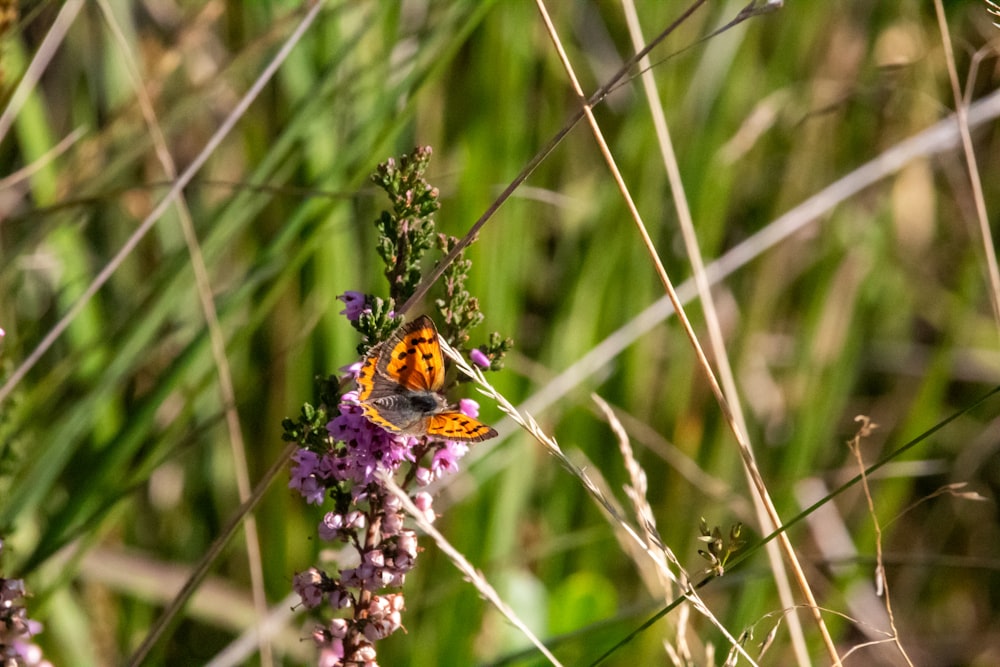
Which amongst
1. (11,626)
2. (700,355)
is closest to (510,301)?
(700,355)

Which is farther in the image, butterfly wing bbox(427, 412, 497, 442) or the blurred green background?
the blurred green background

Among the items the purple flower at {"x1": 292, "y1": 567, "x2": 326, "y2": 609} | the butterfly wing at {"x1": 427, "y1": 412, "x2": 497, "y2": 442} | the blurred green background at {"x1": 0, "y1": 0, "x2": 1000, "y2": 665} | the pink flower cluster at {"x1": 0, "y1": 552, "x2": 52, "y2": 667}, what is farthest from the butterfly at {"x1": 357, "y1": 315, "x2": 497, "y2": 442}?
the blurred green background at {"x1": 0, "y1": 0, "x2": 1000, "y2": 665}

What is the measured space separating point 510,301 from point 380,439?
3.43 ft

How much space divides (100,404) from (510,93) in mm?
849

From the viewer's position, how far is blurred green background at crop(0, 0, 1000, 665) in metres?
1.46

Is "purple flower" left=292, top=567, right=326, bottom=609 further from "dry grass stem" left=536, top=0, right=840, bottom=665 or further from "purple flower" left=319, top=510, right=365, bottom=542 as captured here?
"dry grass stem" left=536, top=0, right=840, bottom=665

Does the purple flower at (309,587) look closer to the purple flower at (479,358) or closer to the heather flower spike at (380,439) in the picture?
the heather flower spike at (380,439)

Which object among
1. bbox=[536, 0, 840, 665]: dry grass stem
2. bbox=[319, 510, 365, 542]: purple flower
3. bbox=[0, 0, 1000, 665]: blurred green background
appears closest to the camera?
bbox=[319, 510, 365, 542]: purple flower

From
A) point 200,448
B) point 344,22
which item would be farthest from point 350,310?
point 200,448

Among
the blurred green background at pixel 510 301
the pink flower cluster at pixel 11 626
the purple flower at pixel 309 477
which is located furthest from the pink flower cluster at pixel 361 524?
the blurred green background at pixel 510 301

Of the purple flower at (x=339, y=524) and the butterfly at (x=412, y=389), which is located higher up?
the butterfly at (x=412, y=389)

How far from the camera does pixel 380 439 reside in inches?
31.8

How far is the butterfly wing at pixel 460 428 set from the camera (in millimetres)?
791

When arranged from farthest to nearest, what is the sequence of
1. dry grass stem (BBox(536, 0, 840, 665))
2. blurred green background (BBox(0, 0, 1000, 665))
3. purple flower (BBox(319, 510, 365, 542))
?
blurred green background (BBox(0, 0, 1000, 665))
dry grass stem (BBox(536, 0, 840, 665))
purple flower (BBox(319, 510, 365, 542))
